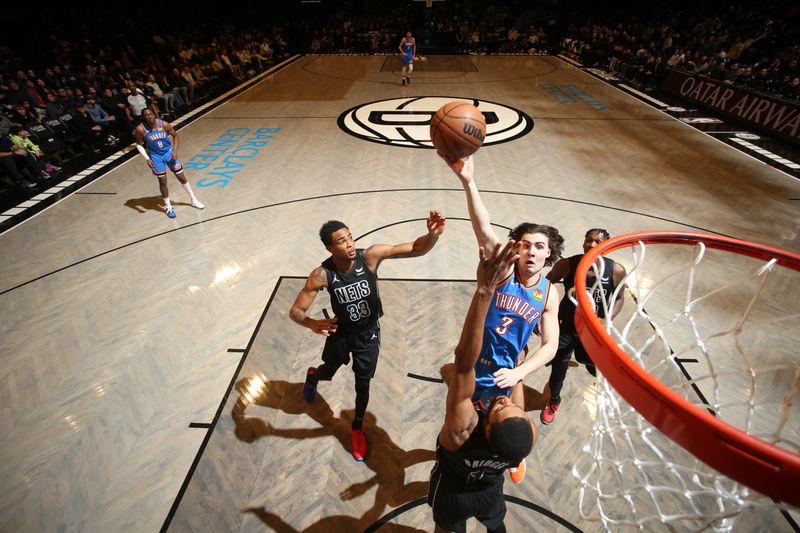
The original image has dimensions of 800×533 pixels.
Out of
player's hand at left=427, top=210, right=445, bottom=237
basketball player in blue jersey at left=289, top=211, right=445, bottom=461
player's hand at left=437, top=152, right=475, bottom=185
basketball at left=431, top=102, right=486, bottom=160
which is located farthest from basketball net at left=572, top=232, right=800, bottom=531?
basketball player in blue jersey at left=289, top=211, right=445, bottom=461

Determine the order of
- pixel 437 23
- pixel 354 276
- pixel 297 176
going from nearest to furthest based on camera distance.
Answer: pixel 354 276, pixel 297 176, pixel 437 23

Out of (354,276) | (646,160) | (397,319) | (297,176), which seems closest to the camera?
(354,276)

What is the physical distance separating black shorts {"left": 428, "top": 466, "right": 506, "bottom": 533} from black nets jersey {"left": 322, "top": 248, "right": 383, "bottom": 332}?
118cm

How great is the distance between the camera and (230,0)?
23.2m

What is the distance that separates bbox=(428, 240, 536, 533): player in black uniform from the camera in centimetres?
146

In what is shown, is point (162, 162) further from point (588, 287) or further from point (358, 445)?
point (588, 287)

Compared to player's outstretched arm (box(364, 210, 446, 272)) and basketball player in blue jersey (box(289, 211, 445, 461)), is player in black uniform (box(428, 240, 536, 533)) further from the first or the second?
player's outstretched arm (box(364, 210, 446, 272))

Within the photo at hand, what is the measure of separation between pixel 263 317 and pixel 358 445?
194 cm

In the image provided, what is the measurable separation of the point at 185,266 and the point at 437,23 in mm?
23118

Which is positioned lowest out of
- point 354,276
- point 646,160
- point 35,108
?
point 646,160

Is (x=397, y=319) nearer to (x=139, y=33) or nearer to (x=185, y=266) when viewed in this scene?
(x=185, y=266)

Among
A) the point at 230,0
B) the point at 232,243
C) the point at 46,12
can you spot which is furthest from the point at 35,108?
the point at 230,0

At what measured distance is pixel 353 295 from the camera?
286cm

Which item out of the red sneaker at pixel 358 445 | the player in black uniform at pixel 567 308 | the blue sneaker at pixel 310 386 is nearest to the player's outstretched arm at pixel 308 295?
the blue sneaker at pixel 310 386
